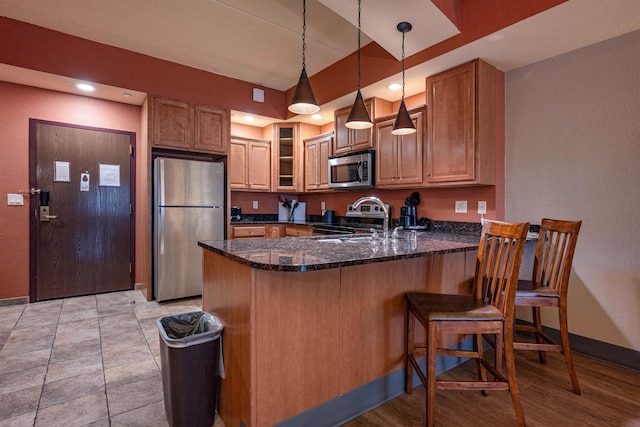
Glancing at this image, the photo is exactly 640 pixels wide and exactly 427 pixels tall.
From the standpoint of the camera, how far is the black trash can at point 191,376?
148 cm

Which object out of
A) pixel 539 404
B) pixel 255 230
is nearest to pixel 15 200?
pixel 255 230

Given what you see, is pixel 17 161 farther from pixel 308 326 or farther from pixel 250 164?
pixel 308 326

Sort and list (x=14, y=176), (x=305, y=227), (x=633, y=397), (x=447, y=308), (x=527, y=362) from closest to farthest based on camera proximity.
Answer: (x=447, y=308), (x=633, y=397), (x=527, y=362), (x=14, y=176), (x=305, y=227)

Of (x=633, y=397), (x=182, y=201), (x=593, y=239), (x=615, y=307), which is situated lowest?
(x=633, y=397)

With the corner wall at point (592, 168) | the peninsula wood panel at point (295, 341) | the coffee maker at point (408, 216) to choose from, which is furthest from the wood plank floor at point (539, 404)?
the coffee maker at point (408, 216)

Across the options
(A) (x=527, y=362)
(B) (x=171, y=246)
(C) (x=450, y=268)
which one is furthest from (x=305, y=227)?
(A) (x=527, y=362)

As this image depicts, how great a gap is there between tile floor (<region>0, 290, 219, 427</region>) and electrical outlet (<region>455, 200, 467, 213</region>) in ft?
9.58

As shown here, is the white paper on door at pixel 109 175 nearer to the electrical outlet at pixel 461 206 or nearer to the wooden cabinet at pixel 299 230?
the wooden cabinet at pixel 299 230

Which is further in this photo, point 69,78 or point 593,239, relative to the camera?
point 69,78

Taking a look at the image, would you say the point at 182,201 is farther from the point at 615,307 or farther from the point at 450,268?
the point at 615,307

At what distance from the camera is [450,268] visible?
216 cm

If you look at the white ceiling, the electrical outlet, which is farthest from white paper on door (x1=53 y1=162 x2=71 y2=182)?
the electrical outlet

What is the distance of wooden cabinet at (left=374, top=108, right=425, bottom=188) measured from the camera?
128 inches

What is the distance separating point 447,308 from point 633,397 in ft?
4.49
